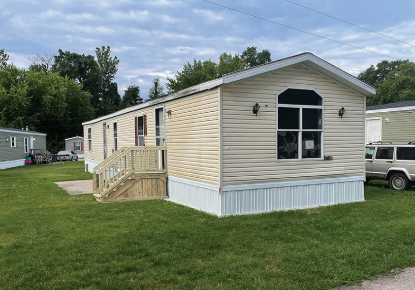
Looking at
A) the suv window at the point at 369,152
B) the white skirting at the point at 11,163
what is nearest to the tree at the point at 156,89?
the white skirting at the point at 11,163

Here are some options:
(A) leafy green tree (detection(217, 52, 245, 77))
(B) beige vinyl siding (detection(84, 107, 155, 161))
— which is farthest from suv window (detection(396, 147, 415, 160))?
(A) leafy green tree (detection(217, 52, 245, 77))

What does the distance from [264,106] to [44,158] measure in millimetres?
27692

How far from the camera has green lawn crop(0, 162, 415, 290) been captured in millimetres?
3949

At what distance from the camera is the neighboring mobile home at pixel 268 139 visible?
24.2 feet

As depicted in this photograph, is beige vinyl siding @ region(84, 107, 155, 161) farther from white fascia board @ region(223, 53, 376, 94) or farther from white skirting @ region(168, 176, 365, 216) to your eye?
white fascia board @ region(223, 53, 376, 94)

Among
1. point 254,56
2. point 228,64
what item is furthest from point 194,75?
point 254,56

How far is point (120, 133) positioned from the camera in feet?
46.4

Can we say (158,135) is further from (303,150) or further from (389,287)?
(389,287)

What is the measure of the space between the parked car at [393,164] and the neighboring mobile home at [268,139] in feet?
7.54

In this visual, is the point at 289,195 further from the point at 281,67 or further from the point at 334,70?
the point at 334,70

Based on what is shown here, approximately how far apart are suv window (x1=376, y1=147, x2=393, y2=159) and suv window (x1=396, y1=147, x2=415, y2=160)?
0.24m

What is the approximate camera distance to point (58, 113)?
38.8 meters

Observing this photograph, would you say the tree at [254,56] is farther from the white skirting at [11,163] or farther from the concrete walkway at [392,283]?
the concrete walkway at [392,283]

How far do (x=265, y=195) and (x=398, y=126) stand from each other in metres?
10.2
